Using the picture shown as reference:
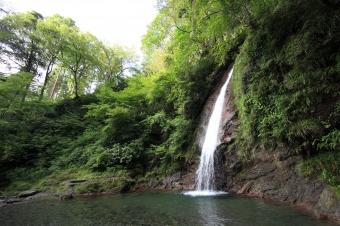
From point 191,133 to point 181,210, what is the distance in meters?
5.63

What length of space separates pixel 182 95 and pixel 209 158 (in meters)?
4.51

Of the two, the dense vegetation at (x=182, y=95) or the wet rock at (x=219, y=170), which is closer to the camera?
the dense vegetation at (x=182, y=95)

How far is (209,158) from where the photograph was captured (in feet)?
28.3

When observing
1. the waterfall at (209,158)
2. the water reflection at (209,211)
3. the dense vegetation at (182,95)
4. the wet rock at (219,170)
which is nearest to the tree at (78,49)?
the dense vegetation at (182,95)

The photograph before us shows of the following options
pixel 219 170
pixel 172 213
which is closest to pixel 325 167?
pixel 219 170

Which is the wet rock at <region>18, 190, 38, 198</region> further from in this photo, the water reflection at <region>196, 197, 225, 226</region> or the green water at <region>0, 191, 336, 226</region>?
the water reflection at <region>196, 197, 225, 226</region>

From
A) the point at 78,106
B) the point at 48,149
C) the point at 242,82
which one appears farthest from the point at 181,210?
the point at 78,106

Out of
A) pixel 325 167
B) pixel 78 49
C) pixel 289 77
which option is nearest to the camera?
pixel 325 167

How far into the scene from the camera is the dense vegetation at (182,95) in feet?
18.4

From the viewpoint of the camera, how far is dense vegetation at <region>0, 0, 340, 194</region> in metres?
5.61

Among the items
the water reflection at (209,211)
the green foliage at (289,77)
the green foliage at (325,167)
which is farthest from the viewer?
the green foliage at (289,77)

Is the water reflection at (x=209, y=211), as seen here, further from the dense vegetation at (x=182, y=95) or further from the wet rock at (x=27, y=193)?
the wet rock at (x=27, y=193)

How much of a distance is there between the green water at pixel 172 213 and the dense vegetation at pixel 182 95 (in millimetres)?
1589

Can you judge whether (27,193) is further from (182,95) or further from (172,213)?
(182,95)
